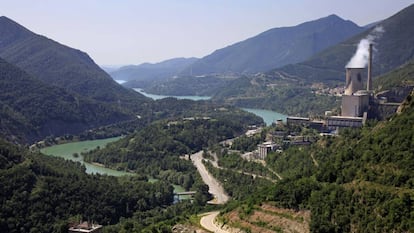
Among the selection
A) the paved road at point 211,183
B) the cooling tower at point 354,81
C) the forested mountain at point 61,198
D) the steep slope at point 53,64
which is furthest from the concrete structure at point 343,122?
the steep slope at point 53,64

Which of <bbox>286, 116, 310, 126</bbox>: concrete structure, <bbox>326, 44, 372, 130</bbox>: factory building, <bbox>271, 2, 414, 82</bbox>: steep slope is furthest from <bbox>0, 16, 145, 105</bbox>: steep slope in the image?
<bbox>326, 44, 372, 130</bbox>: factory building

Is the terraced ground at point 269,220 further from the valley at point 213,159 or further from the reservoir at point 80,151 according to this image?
the reservoir at point 80,151

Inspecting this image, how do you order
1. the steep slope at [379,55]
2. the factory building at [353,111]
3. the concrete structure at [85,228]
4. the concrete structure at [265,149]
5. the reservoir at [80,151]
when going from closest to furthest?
1. the concrete structure at [85,228]
2. the factory building at [353,111]
3. the concrete structure at [265,149]
4. the reservoir at [80,151]
5. the steep slope at [379,55]

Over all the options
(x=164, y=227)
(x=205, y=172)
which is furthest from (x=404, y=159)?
(x=205, y=172)

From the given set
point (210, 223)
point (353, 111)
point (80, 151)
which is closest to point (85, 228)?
point (210, 223)

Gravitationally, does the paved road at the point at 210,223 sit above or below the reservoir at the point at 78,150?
above

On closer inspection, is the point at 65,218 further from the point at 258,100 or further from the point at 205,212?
the point at 258,100
